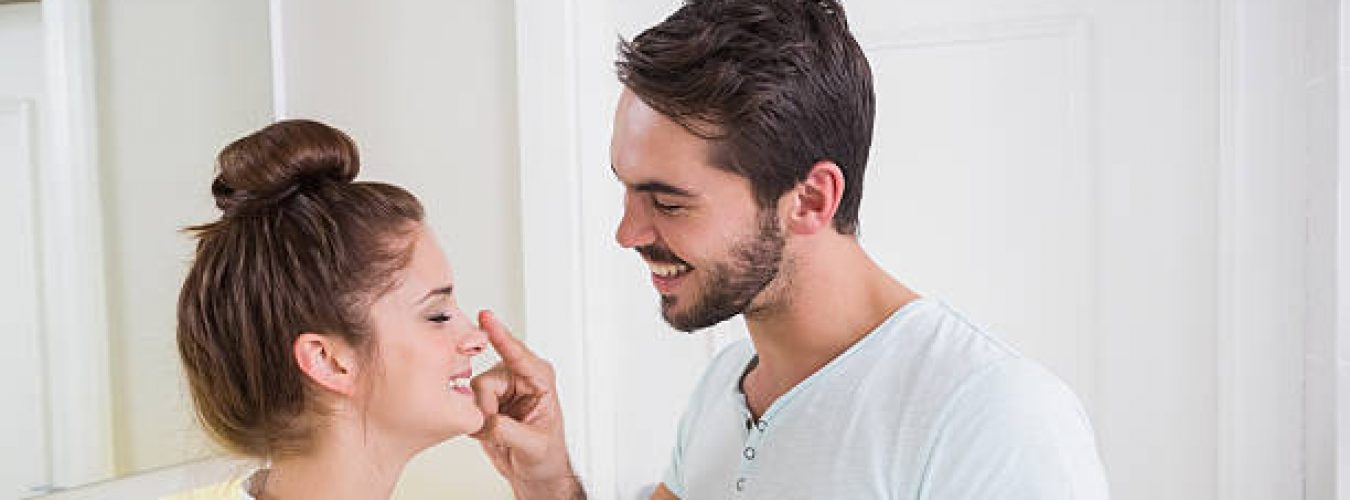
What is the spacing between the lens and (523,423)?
4.56ft

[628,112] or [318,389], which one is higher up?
[628,112]

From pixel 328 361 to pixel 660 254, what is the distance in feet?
1.09

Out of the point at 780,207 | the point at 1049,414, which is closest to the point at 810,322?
the point at 780,207

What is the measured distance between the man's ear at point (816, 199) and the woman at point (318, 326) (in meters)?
0.34

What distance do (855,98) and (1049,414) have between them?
1.11ft

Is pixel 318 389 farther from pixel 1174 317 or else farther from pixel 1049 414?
pixel 1174 317

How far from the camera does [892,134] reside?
1.97 m

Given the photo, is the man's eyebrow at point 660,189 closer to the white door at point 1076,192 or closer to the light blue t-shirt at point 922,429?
the light blue t-shirt at point 922,429

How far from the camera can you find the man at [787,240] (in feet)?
3.65

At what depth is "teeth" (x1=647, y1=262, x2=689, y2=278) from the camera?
3.97ft

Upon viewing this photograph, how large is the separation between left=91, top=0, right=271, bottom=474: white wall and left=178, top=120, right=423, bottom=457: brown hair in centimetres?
71

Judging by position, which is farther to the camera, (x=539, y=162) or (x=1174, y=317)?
(x=539, y=162)

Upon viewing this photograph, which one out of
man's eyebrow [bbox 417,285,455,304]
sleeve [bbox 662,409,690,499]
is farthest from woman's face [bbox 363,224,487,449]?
sleeve [bbox 662,409,690,499]

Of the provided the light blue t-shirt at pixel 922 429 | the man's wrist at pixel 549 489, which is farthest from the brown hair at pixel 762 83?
the man's wrist at pixel 549 489
